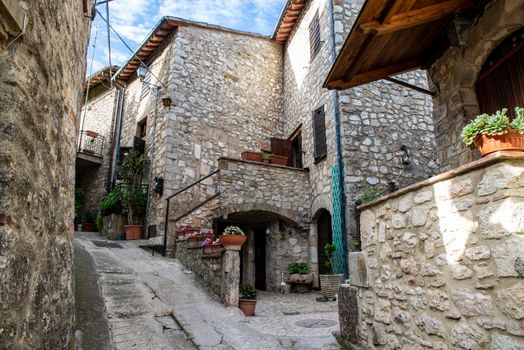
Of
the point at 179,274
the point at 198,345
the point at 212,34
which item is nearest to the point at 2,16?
the point at 198,345

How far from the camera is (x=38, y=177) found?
6.82ft

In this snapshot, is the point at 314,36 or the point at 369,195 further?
the point at 314,36

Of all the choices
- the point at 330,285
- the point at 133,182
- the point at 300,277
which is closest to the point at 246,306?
the point at 330,285

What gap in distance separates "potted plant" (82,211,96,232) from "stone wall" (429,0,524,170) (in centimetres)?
1098

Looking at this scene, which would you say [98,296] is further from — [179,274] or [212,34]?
[212,34]

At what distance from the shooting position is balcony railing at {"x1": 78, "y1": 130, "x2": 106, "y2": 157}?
13523mm

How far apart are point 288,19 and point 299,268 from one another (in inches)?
295

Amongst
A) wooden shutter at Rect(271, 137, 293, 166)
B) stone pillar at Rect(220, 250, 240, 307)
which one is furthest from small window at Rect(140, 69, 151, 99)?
stone pillar at Rect(220, 250, 240, 307)

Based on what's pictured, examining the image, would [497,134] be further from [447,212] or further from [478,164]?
[447,212]

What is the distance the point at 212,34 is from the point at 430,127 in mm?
6871

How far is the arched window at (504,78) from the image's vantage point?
3.78 m

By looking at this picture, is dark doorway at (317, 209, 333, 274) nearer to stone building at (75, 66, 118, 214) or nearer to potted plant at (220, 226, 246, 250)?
potted plant at (220, 226, 246, 250)

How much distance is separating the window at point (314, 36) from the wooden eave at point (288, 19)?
3.22 ft

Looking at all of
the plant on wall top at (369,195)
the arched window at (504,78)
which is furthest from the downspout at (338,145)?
the arched window at (504,78)
